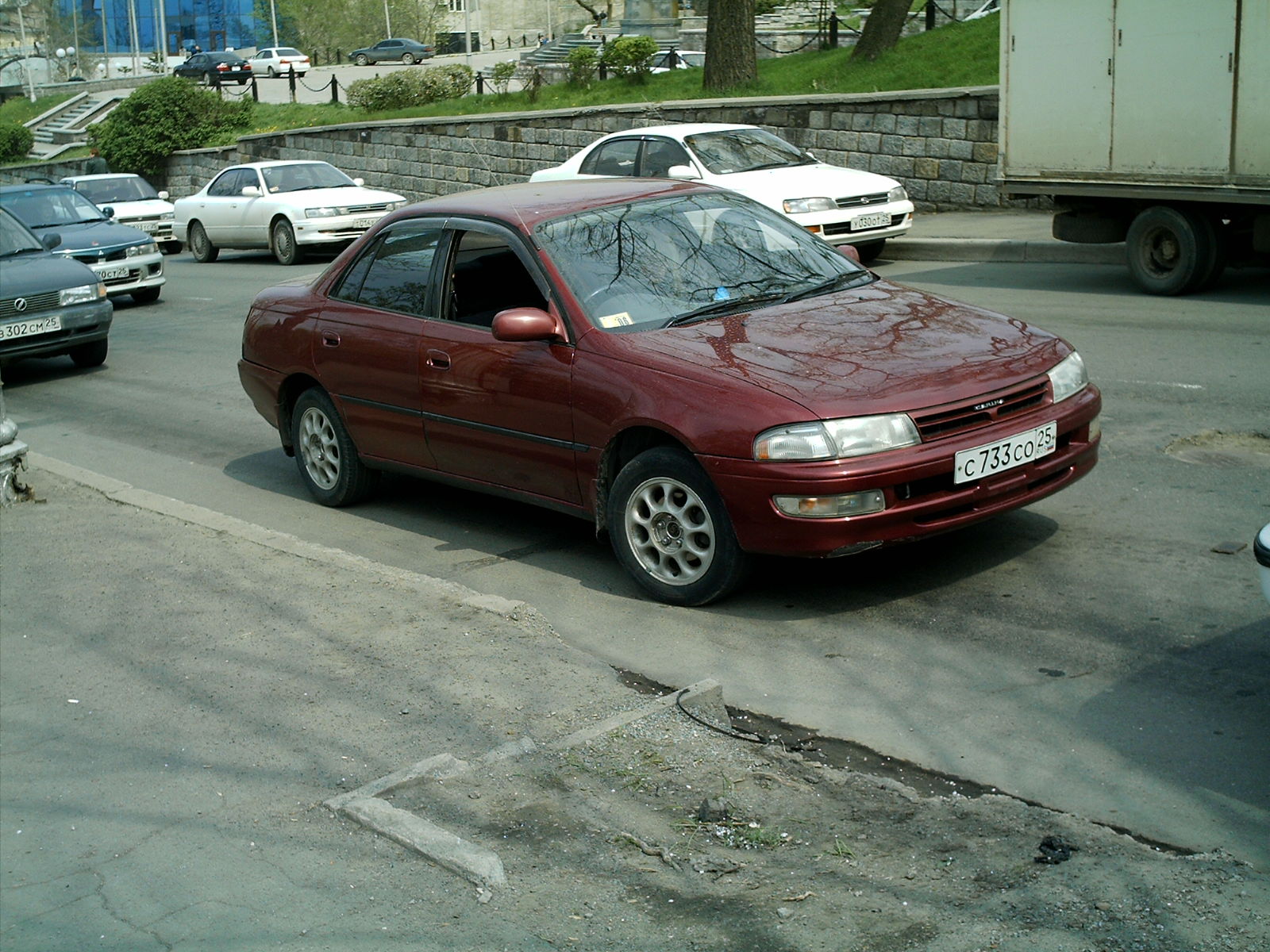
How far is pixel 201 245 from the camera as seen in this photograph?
83.2 ft

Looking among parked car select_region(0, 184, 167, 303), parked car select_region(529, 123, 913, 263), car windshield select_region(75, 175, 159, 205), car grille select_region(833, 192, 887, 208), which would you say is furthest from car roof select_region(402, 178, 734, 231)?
car windshield select_region(75, 175, 159, 205)

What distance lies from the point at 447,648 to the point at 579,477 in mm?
1164

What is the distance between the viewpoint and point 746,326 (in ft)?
19.8

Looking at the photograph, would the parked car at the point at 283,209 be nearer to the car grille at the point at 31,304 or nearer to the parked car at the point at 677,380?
the car grille at the point at 31,304

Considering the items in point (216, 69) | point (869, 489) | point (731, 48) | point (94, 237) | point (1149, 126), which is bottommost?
point (869, 489)

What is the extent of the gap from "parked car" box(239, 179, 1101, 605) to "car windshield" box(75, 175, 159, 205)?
22.5 metres

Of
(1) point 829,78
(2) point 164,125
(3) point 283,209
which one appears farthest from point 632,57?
(2) point 164,125

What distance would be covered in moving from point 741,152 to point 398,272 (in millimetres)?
9581

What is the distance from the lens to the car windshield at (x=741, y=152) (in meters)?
15.9

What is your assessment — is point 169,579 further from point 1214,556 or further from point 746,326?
point 1214,556

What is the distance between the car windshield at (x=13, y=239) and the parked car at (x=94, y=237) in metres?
3.40

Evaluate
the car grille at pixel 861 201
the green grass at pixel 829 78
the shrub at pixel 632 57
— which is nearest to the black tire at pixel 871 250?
the car grille at pixel 861 201

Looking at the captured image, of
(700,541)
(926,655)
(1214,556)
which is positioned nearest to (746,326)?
(700,541)

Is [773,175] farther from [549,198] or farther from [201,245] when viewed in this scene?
[201,245]
